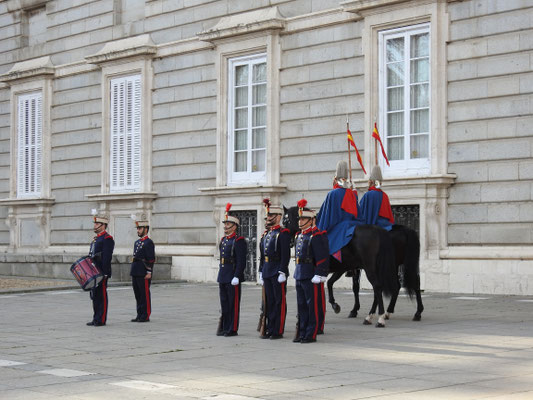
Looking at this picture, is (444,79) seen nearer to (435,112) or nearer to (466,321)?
(435,112)

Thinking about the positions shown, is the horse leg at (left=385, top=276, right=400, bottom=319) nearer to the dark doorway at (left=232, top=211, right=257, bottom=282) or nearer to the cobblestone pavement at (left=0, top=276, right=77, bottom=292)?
the dark doorway at (left=232, top=211, right=257, bottom=282)

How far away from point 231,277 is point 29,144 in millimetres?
17683

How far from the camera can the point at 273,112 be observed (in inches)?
878

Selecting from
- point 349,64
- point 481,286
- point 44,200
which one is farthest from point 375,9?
point 44,200

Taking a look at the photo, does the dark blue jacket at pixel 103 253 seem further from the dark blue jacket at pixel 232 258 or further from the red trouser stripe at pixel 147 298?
the dark blue jacket at pixel 232 258

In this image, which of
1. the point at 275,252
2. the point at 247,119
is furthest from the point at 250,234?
the point at 275,252

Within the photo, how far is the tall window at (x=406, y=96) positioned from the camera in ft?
64.5

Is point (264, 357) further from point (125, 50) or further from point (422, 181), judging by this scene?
point (125, 50)

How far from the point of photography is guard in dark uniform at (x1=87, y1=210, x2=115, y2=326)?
13797 mm

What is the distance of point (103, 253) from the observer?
1427 cm

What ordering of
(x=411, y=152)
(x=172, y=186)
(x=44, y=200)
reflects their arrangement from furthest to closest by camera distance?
1. (x=44, y=200)
2. (x=172, y=186)
3. (x=411, y=152)

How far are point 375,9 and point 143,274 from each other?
336 inches

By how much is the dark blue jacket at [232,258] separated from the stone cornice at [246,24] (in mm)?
10360

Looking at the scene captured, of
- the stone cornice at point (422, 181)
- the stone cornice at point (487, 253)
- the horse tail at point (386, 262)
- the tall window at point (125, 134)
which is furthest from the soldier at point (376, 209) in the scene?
the tall window at point (125, 134)
